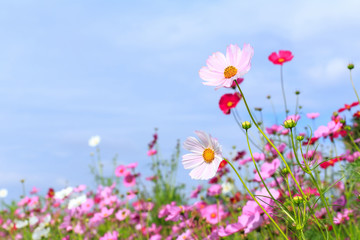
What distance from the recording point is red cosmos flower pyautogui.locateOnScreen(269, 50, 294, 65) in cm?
235

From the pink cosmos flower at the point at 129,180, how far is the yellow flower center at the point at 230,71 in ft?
7.51

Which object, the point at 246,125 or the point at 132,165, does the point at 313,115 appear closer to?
the point at 132,165

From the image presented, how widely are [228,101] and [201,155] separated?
4.07 ft

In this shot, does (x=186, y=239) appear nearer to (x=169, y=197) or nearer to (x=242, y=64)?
(x=242, y=64)

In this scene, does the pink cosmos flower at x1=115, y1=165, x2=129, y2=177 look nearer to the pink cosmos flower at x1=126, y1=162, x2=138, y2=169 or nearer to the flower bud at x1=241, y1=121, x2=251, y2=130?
the pink cosmos flower at x1=126, y1=162, x2=138, y2=169

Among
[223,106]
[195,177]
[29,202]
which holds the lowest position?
[29,202]

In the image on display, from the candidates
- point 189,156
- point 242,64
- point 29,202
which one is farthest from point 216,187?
point 29,202

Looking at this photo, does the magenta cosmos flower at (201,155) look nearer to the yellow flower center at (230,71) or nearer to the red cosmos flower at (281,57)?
the yellow flower center at (230,71)

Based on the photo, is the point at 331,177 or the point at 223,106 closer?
the point at 223,106

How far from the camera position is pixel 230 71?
3.75ft

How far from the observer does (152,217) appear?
405 cm

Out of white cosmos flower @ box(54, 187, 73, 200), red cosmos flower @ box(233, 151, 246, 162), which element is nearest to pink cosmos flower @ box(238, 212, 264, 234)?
red cosmos flower @ box(233, 151, 246, 162)

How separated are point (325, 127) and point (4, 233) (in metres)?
3.89

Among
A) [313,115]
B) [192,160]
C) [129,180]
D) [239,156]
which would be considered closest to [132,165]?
[129,180]
